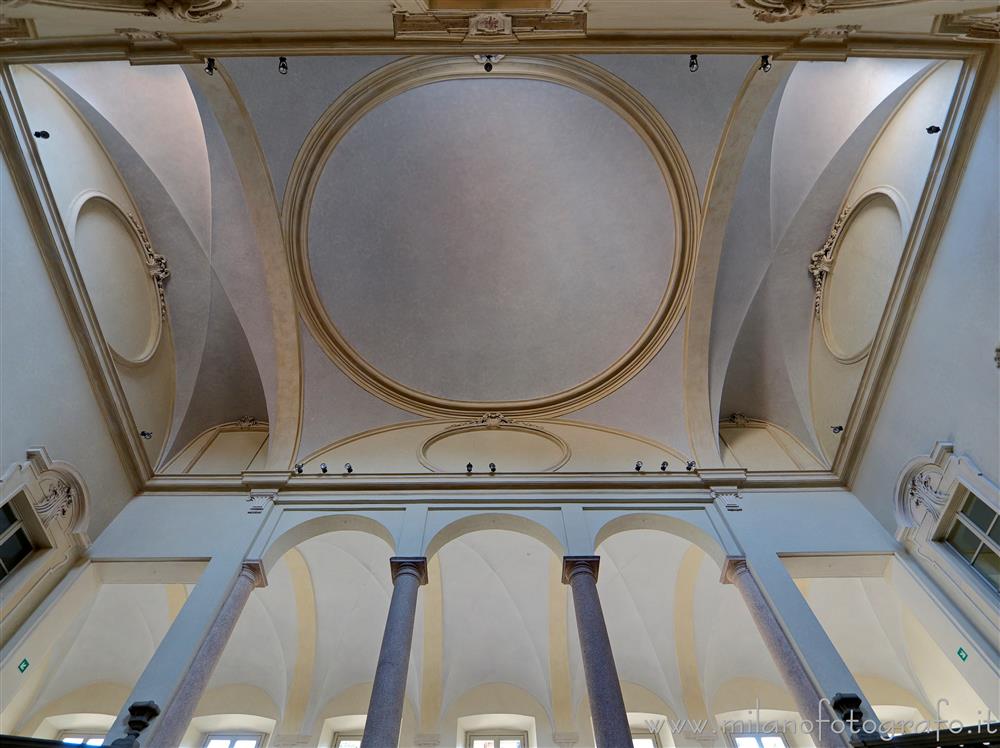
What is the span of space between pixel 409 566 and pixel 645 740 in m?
5.85

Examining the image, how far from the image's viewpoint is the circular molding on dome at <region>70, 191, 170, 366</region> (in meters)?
8.38

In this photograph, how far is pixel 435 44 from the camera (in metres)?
5.52

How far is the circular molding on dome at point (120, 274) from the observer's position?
838cm

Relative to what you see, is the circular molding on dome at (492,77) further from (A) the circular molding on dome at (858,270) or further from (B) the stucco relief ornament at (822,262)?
(A) the circular molding on dome at (858,270)

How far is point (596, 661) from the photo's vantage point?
6848 millimetres

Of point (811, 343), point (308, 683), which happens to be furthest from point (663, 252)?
point (308, 683)

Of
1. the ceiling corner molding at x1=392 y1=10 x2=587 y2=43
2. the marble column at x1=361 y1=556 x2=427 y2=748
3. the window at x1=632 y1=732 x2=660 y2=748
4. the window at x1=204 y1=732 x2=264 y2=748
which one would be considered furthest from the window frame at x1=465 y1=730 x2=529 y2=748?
the ceiling corner molding at x1=392 y1=10 x2=587 y2=43

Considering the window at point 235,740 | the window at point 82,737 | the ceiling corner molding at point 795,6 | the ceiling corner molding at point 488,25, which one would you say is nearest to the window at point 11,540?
the window at point 82,737

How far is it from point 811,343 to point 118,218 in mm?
11258

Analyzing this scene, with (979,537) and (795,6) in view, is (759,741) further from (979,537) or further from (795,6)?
(795,6)

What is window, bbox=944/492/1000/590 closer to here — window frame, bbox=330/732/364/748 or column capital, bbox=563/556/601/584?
column capital, bbox=563/556/601/584

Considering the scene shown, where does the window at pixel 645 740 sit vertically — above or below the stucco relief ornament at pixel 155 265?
below

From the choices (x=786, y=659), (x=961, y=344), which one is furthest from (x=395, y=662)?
(x=961, y=344)

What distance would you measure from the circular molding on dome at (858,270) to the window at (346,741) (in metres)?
10.4
